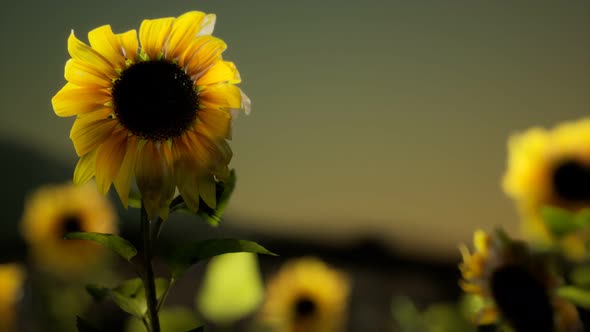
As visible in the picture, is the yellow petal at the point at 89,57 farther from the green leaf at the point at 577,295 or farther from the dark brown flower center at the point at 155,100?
the green leaf at the point at 577,295

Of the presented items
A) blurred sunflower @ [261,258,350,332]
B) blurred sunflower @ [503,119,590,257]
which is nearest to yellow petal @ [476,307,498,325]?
blurred sunflower @ [503,119,590,257]

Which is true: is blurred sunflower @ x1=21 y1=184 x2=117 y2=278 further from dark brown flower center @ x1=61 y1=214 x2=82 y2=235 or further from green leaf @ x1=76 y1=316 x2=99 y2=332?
green leaf @ x1=76 y1=316 x2=99 y2=332

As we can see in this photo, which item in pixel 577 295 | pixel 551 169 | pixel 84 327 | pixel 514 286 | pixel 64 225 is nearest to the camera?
pixel 84 327

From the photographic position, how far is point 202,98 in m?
0.36

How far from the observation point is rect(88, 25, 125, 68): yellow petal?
36 cm

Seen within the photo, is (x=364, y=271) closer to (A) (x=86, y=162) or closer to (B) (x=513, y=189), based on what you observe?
(B) (x=513, y=189)

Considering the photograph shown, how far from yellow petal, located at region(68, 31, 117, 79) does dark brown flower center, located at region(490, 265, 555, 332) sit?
1.07 feet

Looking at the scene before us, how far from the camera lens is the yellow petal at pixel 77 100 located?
13.5 inches

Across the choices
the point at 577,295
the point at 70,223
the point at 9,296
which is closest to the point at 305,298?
the point at 70,223

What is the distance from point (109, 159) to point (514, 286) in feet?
1.16

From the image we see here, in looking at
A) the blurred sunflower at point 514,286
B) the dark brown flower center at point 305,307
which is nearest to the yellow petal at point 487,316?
the blurred sunflower at point 514,286

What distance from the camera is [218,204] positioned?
1.20 ft

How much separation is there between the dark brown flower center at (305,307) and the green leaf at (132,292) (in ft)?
3.18

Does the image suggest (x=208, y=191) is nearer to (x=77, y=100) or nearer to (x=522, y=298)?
(x=77, y=100)
